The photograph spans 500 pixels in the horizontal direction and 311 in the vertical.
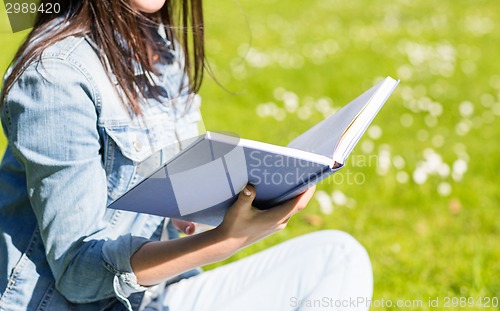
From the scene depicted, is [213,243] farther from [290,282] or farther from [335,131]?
[290,282]

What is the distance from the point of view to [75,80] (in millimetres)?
1426

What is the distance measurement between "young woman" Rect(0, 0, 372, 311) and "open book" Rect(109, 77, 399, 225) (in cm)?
4

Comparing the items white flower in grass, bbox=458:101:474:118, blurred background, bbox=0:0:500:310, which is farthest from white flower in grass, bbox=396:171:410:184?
white flower in grass, bbox=458:101:474:118

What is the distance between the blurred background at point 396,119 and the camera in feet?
8.93

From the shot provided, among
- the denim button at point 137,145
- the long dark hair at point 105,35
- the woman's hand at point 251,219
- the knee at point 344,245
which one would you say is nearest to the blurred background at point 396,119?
the long dark hair at point 105,35

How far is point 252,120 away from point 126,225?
2.63 meters

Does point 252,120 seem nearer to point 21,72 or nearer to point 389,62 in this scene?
point 389,62

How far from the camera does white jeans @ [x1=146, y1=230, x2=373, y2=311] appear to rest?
1662mm

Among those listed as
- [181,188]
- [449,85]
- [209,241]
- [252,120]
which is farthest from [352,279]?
[449,85]

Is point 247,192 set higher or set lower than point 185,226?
higher

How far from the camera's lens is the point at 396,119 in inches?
168

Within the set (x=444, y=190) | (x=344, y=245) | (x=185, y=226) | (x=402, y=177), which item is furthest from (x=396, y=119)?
(x=185, y=226)

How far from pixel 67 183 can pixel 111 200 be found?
0.20 m

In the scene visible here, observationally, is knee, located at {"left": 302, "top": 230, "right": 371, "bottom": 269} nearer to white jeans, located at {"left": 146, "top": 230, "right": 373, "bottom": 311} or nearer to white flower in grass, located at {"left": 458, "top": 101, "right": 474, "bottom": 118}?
white jeans, located at {"left": 146, "top": 230, "right": 373, "bottom": 311}
